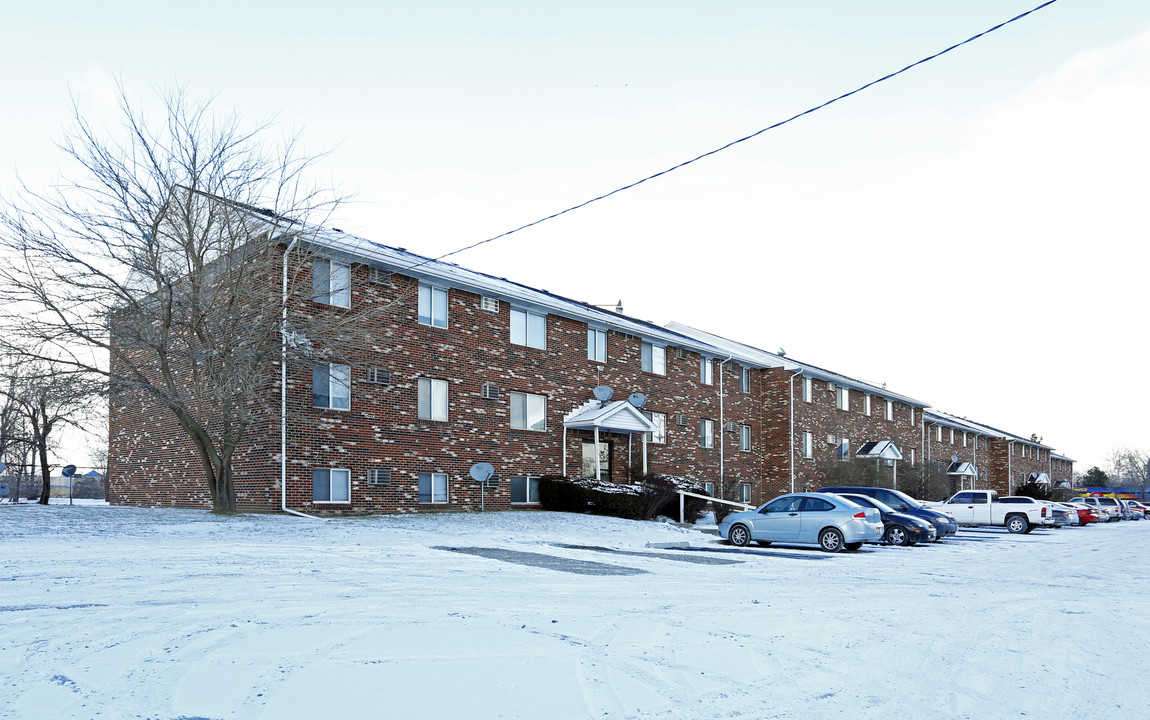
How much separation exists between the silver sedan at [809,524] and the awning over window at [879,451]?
26.5m

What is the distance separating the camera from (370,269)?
77.6 feet

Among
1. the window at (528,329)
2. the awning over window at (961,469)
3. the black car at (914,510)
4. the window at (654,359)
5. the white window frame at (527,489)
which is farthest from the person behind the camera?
the awning over window at (961,469)

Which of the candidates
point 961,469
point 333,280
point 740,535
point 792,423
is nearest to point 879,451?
point 792,423

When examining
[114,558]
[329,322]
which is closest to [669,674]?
[114,558]

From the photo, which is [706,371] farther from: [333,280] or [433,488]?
[333,280]

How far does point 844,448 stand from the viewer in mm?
46469

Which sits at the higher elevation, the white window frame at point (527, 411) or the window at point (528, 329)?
the window at point (528, 329)

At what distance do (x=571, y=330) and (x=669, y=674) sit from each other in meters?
23.8

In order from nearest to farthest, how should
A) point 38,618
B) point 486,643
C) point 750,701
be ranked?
point 750,701
point 486,643
point 38,618

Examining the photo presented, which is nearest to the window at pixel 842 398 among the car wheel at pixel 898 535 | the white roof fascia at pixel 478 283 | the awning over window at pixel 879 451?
the awning over window at pixel 879 451

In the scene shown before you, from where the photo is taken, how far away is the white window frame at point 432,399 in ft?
80.3

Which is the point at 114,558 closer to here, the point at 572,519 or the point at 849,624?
the point at 849,624

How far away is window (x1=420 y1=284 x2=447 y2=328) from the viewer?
2486cm

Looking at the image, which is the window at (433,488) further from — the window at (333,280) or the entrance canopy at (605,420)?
the window at (333,280)
